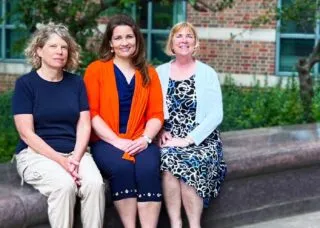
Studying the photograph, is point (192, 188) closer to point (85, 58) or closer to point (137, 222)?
point (137, 222)

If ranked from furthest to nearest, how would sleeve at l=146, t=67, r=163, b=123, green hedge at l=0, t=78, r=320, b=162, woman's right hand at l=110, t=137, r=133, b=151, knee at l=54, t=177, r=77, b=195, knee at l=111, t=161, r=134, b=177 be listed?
green hedge at l=0, t=78, r=320, b=162
sleeve at l=146, t=67, r=163, b=123
woman's right hand at l=110, t=137, r=133, b=151
knee at l=111, t=161, r=134, b=177
knee at l=54, t=177, r=77, b=195

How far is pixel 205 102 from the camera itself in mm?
5695

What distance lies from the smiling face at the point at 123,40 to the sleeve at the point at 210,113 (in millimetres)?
643

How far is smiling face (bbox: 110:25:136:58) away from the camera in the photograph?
5.36 m

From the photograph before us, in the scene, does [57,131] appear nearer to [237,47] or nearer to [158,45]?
[237,47]

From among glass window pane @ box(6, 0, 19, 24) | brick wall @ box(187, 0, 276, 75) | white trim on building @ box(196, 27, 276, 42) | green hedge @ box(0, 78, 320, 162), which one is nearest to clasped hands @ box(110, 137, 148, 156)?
green hedge @ box(0, 78, 320, 162)

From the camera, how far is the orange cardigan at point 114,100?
5.33 meters

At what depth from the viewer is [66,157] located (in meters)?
4.99

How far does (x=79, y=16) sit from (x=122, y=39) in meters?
4.90

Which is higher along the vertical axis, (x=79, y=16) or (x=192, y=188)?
(x=79, y=16)

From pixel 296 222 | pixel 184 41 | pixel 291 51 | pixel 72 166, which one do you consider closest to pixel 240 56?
pixel 291 51

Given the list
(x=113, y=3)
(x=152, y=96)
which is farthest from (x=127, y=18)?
(x=113, y=3)

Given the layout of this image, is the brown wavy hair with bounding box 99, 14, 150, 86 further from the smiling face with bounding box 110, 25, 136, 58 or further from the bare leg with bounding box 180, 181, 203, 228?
the bare leg with bounding box 180, 181, 203, 228

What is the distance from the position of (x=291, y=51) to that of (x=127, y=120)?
389 inches
